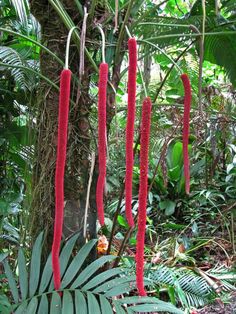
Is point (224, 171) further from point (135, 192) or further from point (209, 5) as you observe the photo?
point (209, 5)

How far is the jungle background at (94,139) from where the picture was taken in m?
1.24

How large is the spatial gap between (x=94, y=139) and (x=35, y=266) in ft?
1.44

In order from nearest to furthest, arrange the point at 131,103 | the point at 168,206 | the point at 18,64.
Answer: the point at 131,103 → the point at 18,64 → the point at 168,206

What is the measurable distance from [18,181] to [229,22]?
1229 mm

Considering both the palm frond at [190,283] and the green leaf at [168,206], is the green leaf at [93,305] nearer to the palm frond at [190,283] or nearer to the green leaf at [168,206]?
the palm frond at [190,283]

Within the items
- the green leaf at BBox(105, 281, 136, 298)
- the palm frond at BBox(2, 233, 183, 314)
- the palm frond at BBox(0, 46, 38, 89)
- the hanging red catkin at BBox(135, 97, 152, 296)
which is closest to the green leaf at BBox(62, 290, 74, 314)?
the palm frond at BBox(2, 233, 183, 314)

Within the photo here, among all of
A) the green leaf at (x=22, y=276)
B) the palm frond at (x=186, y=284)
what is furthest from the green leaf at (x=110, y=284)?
the palm frond at (x=186, y=284)

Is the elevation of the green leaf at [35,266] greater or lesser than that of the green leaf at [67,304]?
greater

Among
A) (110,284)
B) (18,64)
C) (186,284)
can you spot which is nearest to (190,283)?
(186,284)

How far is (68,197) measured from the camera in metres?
1.30

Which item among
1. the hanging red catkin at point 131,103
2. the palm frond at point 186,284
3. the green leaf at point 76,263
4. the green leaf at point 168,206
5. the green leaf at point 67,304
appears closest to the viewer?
the hanging red catkin at point 131,103

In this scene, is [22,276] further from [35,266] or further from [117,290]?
[117,290]

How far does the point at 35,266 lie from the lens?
49.5 inches

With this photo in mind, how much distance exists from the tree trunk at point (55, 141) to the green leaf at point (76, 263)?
0.24 ft
